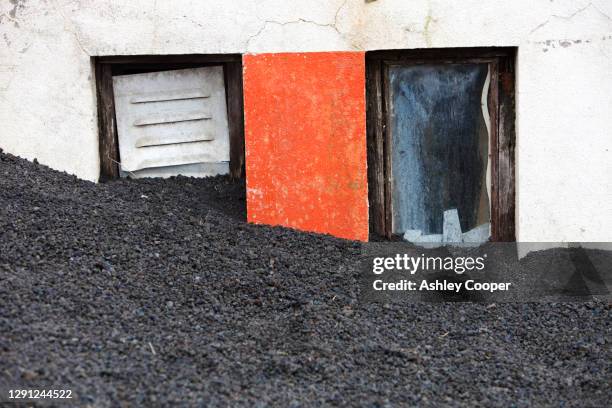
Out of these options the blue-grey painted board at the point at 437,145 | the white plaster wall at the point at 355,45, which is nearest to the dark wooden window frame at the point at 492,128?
the blue-grey painted board at the point at 437,145

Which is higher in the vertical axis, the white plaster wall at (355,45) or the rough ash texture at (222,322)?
the white plaster wall at (355,45)

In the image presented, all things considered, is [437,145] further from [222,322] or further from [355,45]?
[222,322]

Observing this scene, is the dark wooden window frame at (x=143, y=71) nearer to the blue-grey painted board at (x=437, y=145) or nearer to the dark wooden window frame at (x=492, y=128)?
the dark wooden window frame at (x=492, y=128)

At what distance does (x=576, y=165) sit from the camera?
638 centimetres

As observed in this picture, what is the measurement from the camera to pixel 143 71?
665cm

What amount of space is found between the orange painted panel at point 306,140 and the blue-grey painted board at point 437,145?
463 mm

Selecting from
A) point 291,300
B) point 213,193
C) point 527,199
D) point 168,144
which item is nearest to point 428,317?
point 291,300

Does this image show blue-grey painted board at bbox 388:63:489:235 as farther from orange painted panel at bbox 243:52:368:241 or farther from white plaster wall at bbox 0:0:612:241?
orange painted panel at bbox 243:52:368:241

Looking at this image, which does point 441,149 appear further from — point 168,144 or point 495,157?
point 168,144

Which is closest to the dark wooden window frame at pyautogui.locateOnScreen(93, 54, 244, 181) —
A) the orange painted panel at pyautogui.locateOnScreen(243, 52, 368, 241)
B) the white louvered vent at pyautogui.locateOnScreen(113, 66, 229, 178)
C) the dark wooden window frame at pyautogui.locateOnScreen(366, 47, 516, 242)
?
the white louvered vent at pyautogui.locateOnScreen(113, 66, 229, 178)

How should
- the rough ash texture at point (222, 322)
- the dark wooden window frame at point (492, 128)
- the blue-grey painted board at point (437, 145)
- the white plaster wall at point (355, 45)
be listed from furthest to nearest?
the blue-grey painted board at point (437, 145)
the dark wooden window frame at point (492, 128)
the white plaster wall at point (355, 45)
the rough ash texture at point (222, 322)

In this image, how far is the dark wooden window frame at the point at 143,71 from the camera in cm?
651

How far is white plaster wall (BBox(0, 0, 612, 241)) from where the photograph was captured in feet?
20.5

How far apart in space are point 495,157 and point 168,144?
2343mm
